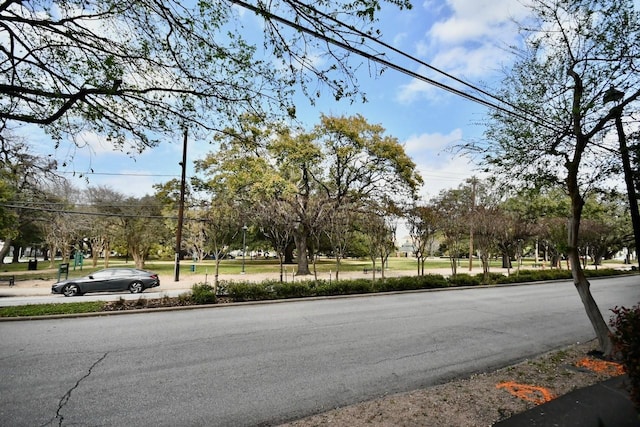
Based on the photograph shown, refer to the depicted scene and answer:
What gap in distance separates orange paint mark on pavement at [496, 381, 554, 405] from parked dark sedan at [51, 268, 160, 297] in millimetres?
16853

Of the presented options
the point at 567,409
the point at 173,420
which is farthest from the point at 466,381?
the point at 173,420

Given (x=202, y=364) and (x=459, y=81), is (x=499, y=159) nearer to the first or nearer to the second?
(x=459, y=81)

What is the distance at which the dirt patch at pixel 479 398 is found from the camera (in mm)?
3127

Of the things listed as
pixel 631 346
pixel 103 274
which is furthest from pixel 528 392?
pixel 103 274

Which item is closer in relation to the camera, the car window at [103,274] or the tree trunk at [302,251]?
the car window at [103,274]

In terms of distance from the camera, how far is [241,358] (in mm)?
5457

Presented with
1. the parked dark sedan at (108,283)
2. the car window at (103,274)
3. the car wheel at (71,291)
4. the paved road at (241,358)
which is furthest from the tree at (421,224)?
the car wheel at (71,291)

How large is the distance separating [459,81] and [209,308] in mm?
9567

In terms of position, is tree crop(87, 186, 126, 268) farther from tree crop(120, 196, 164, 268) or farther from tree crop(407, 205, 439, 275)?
tree crop(407, 205, 439, 275)

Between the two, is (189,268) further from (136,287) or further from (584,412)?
(584,412)

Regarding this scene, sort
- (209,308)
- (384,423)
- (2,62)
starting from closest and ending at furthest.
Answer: (384,423), (2,62), (209,308)

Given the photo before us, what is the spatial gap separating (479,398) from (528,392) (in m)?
0.68

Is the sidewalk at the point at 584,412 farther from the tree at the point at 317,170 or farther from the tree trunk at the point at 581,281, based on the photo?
the tree at the point at 317,170

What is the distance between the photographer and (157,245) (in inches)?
1297
